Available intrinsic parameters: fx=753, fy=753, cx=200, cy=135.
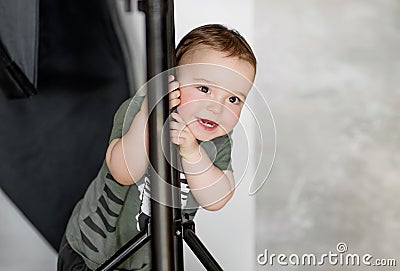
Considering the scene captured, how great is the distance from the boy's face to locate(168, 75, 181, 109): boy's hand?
21 mm

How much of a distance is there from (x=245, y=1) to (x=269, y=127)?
0.24 meters

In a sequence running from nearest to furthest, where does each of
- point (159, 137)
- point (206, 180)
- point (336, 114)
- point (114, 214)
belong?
point (159, 137) → point (206, 180) → point (114, 214) → point (336, 114)

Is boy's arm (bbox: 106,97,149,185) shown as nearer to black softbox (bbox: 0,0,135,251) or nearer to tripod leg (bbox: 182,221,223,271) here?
tripod leg (bbox: 182,221,223,271)

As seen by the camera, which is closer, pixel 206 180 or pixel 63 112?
pixel 206 180

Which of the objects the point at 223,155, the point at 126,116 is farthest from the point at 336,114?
the point at 126,116

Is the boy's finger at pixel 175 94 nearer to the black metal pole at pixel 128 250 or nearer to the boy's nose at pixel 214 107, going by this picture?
the boy's nose at pixel 214 107

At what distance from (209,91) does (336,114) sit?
44cm

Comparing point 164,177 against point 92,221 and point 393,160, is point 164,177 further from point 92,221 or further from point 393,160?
point 393,160

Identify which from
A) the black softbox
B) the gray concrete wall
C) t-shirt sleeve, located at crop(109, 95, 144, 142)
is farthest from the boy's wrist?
the black softbox

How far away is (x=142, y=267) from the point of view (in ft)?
4.09

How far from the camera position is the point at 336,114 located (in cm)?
142

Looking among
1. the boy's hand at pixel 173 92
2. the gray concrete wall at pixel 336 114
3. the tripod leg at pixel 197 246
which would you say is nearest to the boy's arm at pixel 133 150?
the boy's hand at pixel 173 92

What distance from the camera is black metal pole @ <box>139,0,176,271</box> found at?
0.94 metres

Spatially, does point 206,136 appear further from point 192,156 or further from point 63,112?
point 63,112
